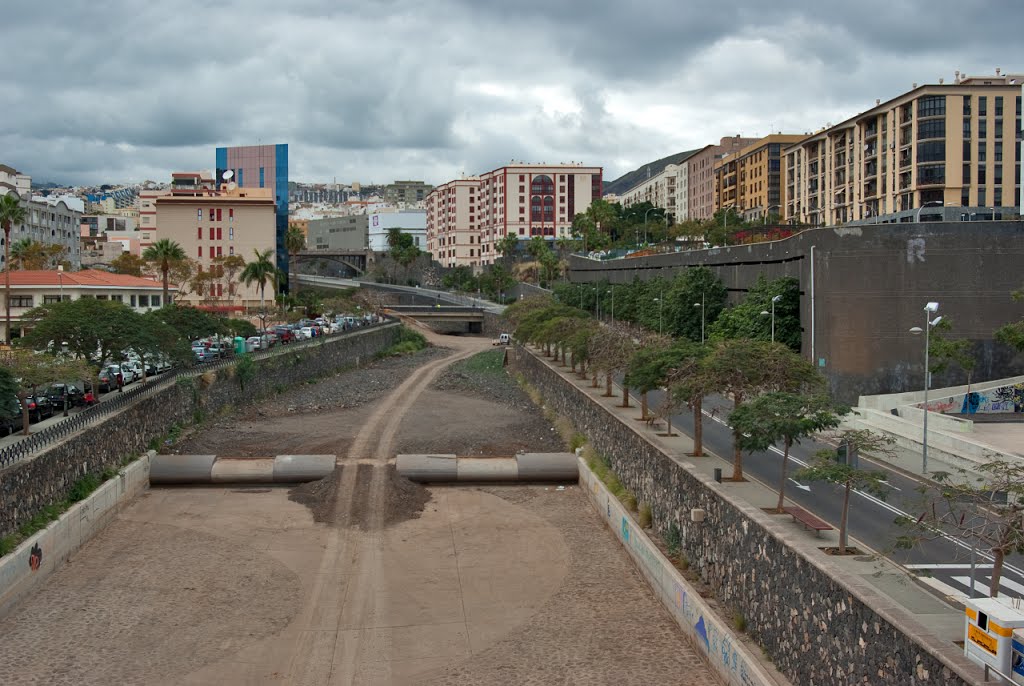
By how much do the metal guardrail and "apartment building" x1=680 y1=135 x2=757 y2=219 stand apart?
112 m

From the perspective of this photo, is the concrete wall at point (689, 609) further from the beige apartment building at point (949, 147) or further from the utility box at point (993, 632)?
the beige apartment building at point (949, 147)

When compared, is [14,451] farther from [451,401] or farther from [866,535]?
[451,401]

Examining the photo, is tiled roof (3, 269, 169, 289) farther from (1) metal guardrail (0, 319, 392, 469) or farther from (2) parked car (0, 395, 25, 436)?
(2) parked car (0, 395, 25, 436)

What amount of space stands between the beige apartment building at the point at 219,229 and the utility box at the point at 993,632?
112 m

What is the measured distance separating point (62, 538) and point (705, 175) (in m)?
149

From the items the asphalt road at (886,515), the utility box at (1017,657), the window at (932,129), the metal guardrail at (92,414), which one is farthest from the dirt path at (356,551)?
the window at (932,129)

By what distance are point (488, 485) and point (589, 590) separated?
1305 centimetres

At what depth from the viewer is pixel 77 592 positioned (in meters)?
25.4

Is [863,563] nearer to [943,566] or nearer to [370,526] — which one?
[943,566]

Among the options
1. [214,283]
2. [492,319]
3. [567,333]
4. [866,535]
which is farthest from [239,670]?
[492,319]

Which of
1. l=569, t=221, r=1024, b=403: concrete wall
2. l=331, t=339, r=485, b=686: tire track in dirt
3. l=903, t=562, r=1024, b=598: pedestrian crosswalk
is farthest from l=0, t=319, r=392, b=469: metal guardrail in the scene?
l=569, t=221, r=1024, b=403: concrete wall

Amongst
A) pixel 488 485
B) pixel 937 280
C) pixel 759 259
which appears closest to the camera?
pixel 488 485

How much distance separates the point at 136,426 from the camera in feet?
129

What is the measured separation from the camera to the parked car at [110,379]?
45.2 m
